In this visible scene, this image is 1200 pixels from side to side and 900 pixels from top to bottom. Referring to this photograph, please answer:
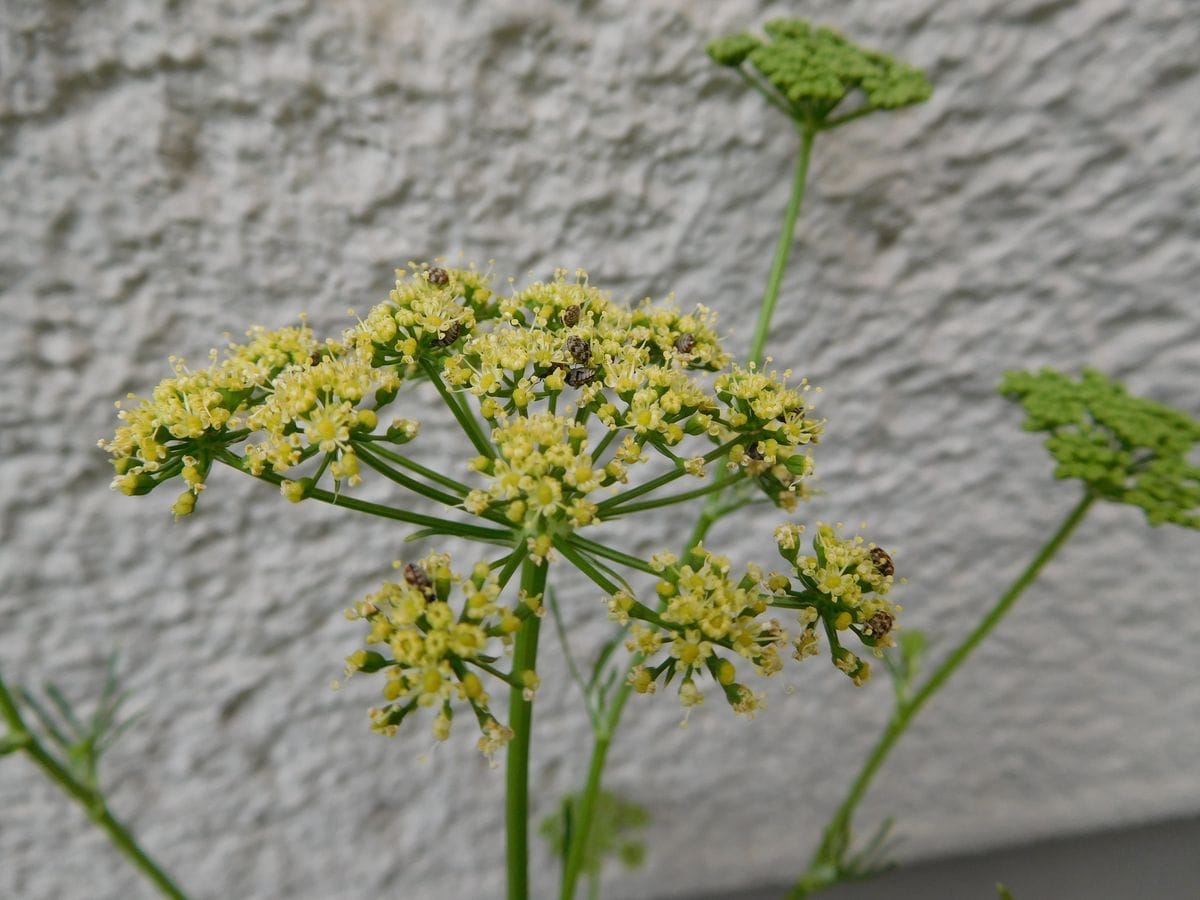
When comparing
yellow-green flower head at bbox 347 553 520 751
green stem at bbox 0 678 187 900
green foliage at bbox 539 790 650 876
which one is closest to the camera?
yellow-green flower head at bbox 347 553 520 751

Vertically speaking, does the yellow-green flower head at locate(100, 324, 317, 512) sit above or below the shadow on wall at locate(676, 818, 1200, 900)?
above

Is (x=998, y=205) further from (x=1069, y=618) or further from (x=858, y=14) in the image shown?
(x=1069, y=618)

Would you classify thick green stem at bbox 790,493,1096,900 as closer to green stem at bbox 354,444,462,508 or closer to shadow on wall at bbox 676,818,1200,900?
green stem at bbox 354,444,462,508

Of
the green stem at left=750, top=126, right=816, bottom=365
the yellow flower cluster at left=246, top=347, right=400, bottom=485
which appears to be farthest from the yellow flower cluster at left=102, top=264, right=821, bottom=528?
the green stem at left=750, top=126, right=816, bottom=365

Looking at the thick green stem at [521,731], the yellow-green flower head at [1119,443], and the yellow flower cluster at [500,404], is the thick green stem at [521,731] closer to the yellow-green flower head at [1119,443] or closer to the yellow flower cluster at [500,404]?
the yellow flower cluster at [500,404]

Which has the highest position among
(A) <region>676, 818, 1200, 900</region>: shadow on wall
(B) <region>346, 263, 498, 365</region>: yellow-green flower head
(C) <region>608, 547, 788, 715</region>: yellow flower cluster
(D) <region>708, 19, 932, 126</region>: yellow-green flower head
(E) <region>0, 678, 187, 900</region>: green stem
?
(D) <region>708, 19, 932, 126</region>: yellow-green flower head

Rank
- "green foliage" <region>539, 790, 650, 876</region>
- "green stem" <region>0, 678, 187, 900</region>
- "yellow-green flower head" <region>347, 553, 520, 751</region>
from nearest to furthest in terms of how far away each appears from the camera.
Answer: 1. "yellow-green flower head" <region>347, 553, 520, 751</region>
2. "green stem" <region>0, 678, 187, 900</region>
3. "green foliage" <region>539, 790, 650, 876</region>
